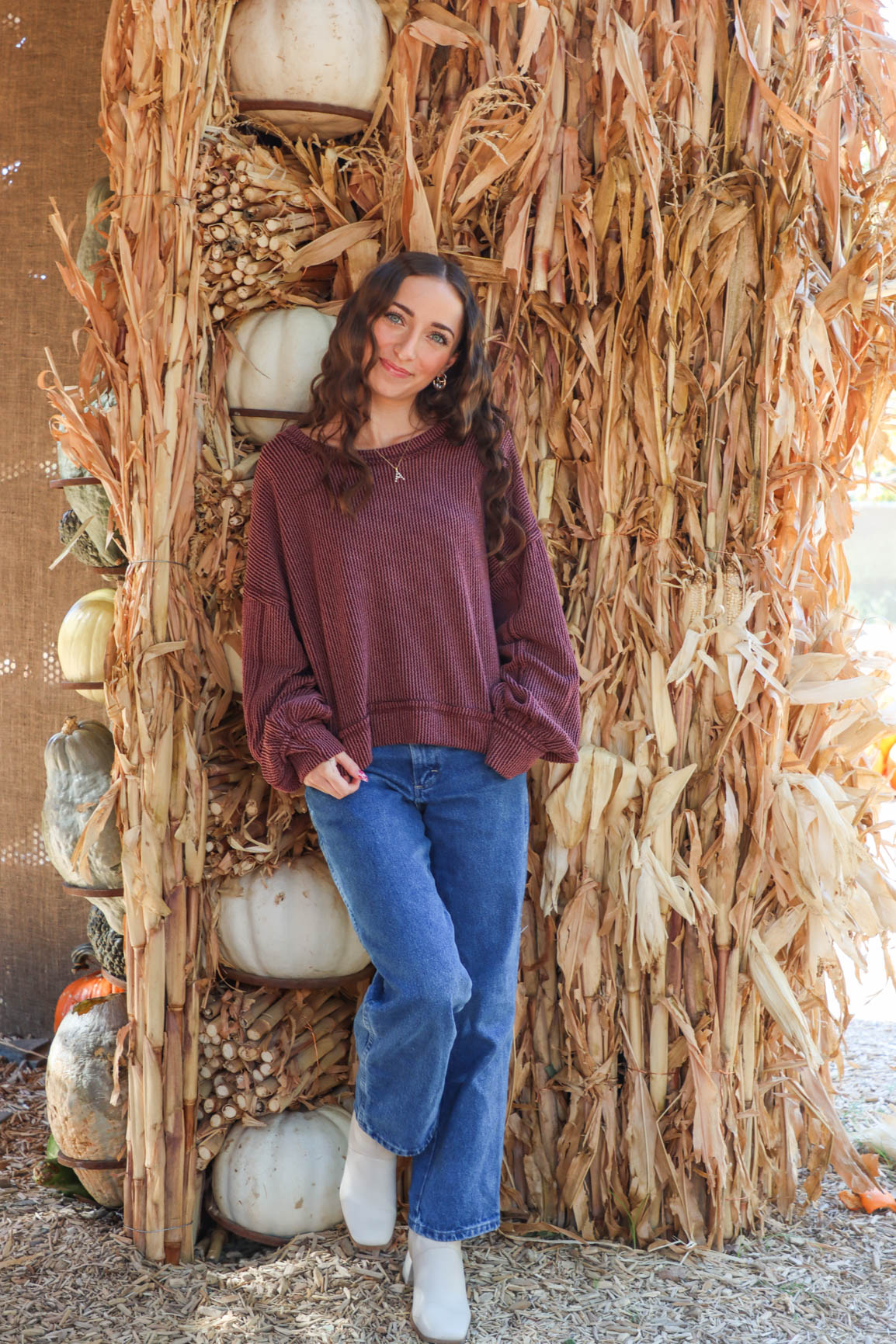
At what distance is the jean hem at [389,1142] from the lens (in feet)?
5.65

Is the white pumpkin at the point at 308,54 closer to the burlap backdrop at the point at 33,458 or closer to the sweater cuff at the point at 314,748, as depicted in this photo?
the burlap backdrop at the point at 33,458

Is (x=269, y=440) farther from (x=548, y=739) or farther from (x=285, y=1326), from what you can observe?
(x=285, y=1326)

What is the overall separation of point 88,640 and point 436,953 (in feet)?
3.14

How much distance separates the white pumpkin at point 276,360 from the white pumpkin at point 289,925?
0.79 m

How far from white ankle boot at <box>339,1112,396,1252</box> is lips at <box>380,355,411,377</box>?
119cm

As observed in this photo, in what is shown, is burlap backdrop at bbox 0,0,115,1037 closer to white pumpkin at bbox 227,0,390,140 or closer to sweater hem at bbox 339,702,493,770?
white pumpkin at bbox 227,0,390,140

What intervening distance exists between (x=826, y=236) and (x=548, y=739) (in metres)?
1.06

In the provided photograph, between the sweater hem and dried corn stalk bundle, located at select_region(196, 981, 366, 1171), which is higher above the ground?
the sweater hem

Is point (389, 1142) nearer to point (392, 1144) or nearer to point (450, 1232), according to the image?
point (392, 1144)

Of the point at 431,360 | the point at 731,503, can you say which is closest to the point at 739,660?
the point at 731,503

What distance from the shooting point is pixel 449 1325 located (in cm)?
170

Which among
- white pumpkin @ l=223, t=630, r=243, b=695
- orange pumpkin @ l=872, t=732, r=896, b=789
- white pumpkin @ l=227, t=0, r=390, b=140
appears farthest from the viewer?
orange pumpkin @ l=872, t=732, r=896, b=789

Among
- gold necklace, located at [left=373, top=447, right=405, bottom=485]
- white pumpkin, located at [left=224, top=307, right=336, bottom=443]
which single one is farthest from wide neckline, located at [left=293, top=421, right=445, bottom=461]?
white pumpkin, located at [left=224, top=307, right=336, bottom=443]

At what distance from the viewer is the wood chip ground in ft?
5.72
